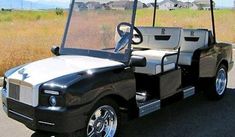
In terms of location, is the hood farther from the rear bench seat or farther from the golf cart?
the rear bench seat

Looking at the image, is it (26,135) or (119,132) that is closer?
(119,132)

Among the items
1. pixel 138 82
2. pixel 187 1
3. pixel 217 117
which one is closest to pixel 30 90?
pixel 138 82

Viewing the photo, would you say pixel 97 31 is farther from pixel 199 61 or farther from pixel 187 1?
pixel 187 1

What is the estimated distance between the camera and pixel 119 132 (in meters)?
4.17

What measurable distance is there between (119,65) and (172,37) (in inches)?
79.3

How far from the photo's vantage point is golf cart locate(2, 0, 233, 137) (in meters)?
3.48

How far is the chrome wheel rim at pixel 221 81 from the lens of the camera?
614 centimetres

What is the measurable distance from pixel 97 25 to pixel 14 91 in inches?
49.7

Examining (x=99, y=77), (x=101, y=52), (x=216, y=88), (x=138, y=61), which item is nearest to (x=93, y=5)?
(x=101, y=52)

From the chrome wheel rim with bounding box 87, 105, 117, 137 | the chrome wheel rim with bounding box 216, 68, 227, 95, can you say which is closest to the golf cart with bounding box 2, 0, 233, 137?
the chrome wheel rim with bounding box 87, 105, 117, 137

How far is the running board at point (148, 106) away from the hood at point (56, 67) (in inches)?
23.8

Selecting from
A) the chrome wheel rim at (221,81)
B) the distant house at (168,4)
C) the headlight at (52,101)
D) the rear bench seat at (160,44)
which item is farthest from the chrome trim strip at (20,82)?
the distant house at (168,4)

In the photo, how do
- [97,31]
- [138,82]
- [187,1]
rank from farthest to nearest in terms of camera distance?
[187,1] → [138,82] → [97,31]

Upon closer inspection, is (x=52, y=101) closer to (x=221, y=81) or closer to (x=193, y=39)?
(x=193, y=39)
